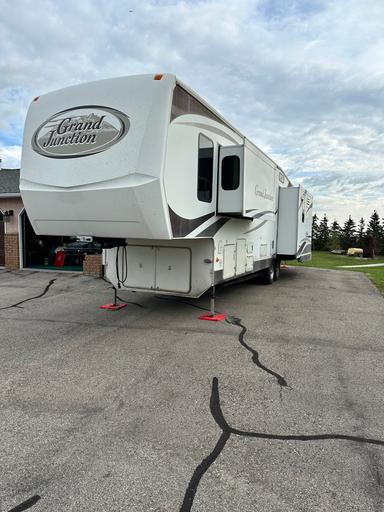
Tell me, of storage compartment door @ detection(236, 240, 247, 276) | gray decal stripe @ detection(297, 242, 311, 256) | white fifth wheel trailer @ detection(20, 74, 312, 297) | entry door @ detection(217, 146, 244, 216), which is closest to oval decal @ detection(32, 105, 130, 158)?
white fifth wheel trailer @ detection(20, 74, 312, 297)

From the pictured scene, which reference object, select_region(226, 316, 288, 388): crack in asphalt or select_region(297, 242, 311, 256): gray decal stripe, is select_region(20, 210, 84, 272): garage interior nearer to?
Result: select_region(297, 242, 311, 256): gray decal stripe

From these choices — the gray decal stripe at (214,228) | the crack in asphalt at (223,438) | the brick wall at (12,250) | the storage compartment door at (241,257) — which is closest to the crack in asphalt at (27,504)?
the crack in asphalt at (223,438)

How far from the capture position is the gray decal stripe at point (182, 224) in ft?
16.9

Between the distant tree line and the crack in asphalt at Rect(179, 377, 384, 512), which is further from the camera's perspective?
the distant tree line

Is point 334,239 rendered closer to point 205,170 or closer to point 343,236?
point 343,236

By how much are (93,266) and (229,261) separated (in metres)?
6.18

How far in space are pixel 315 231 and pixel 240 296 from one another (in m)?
33.9

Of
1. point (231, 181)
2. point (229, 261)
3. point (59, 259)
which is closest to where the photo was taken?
point (231, 181)

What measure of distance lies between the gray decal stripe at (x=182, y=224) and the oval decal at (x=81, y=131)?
3.92ft

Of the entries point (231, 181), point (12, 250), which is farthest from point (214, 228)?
point (12, 250)

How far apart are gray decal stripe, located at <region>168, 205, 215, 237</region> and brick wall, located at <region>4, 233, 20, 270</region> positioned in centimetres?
998

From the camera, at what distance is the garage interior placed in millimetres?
13766

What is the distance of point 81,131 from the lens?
5090 mm

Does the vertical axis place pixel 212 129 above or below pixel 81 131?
above
